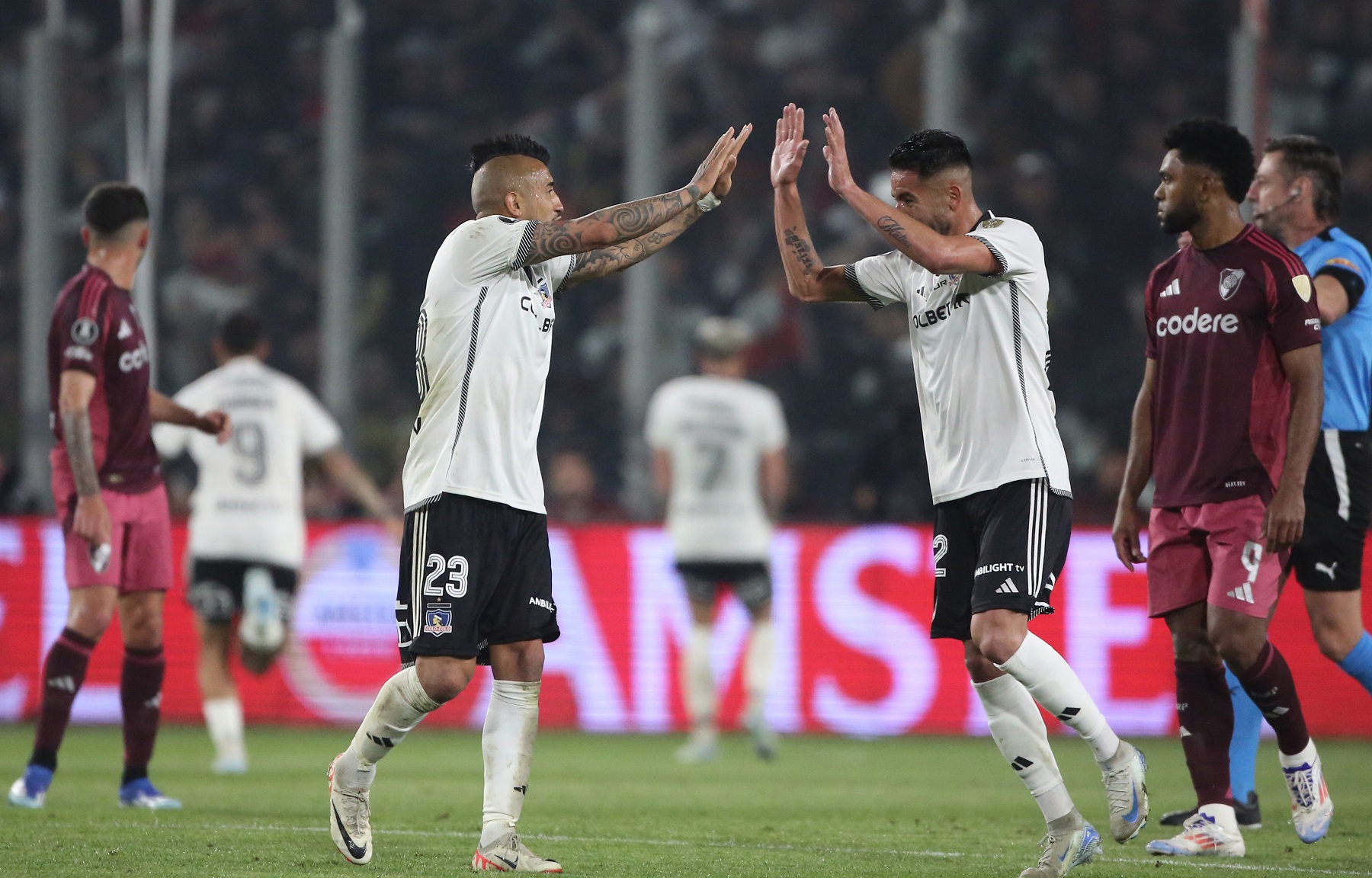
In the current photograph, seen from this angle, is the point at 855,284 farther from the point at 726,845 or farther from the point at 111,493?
the point at 111,493

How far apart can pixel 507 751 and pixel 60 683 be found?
8.96 feet

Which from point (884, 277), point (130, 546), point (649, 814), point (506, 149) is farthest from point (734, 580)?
point (506, 149)

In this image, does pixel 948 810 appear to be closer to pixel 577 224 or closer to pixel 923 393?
pixel 923 393

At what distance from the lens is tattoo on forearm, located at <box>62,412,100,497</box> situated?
6555mm

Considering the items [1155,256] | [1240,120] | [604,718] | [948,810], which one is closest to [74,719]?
[604,718]

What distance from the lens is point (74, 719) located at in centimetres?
1158

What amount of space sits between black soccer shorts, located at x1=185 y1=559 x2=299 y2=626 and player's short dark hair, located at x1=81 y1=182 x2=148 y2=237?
99.8 inches

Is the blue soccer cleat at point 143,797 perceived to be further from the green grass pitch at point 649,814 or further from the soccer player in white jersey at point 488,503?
the soccer player in white jersey at point 488,503

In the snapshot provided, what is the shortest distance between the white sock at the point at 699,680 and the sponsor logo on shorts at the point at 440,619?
4937 millimetres

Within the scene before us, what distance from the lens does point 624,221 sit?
16.8 feet

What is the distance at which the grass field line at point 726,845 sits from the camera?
16.8 feet

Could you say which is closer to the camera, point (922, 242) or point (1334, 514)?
point (922, 242)

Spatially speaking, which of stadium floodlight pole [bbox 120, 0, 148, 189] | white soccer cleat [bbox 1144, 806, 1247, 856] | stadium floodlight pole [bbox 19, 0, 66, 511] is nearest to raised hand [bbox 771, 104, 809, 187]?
white soccer cleat [bbox 1144, 806, 1247, 856]

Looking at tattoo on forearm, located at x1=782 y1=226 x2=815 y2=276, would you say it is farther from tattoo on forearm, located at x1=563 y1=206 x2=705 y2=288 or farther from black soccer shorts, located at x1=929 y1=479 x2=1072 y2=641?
black soccer shorts, located at x1=929 y1=479 x2=1072 y2=641
